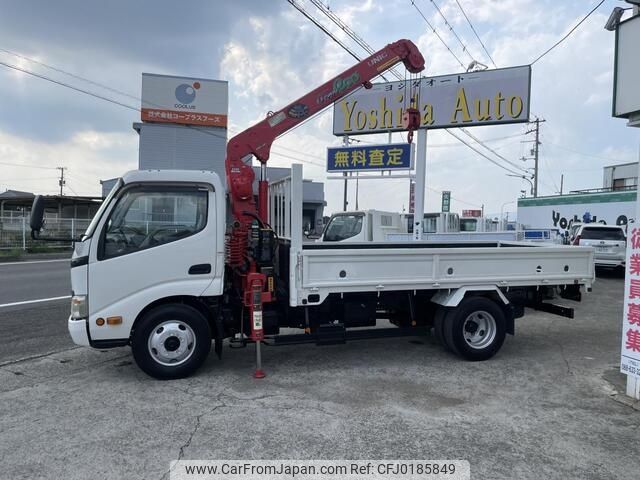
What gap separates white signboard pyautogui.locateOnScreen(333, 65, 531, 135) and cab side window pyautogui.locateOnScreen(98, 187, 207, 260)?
9682 millimetres

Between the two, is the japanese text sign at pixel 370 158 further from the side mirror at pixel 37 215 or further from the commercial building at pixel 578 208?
the commercial building at pixel 578 208

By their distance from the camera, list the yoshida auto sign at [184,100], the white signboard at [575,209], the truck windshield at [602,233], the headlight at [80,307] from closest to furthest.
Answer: the headlight at [80,307] < the truck windshield at [602,233] < the white signboard at [575,209] < the yoshida auto sign at [184,100]

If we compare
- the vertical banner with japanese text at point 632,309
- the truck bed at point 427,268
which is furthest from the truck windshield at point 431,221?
the vertical banner with japanese text at point 632,309

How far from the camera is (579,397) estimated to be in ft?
15.0

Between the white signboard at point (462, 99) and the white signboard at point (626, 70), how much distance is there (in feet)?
26.6

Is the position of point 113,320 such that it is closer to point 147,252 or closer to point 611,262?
point 147,252

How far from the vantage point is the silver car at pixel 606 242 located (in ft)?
47.5

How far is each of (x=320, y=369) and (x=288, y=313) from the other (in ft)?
2.54

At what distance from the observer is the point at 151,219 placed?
16.0 feet

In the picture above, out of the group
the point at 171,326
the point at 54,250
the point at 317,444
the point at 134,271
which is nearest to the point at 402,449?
the point at 317,444

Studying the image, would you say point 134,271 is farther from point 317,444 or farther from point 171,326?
point 317,444

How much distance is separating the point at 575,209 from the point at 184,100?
2802 cm

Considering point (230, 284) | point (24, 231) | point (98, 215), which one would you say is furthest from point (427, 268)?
point (24, 231)

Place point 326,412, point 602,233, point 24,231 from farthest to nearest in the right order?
1. point 24,231
2. point 602,233
3. point 326,412
